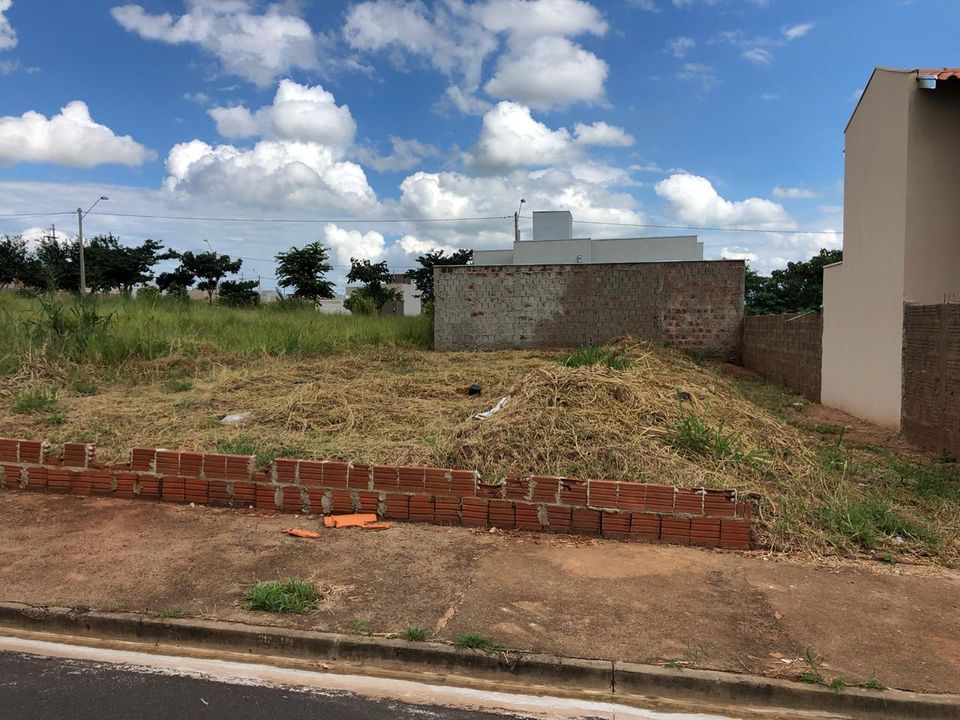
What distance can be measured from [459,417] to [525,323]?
10409 mm

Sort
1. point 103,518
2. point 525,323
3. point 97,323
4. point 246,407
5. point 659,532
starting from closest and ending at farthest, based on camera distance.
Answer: point 659,532, point 103,518, point 246,407, point 97,323, point 525,323

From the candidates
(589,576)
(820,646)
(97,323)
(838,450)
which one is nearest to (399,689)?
(589,576)

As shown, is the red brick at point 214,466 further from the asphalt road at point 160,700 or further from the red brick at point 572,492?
the red brick at point 572,492

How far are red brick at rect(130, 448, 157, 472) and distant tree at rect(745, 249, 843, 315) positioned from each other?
37936 mm

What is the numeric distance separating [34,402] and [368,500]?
18.0 feet

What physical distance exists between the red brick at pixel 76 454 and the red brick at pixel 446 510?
3.08m

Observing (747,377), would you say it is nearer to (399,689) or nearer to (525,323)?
(525,323)

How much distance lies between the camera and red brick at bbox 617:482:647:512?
4.56 m

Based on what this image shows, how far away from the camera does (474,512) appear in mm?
4824

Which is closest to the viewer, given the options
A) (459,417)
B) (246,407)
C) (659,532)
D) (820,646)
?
(820,646)

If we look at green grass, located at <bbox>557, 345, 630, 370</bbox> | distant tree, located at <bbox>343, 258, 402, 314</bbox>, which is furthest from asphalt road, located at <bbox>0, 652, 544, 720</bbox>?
distant tree, located at <bbox>343, 258, 402, 314</bbox>

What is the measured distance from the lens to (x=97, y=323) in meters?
11.7

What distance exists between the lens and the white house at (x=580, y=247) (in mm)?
37844

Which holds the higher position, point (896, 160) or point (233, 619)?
point (896, 160)
